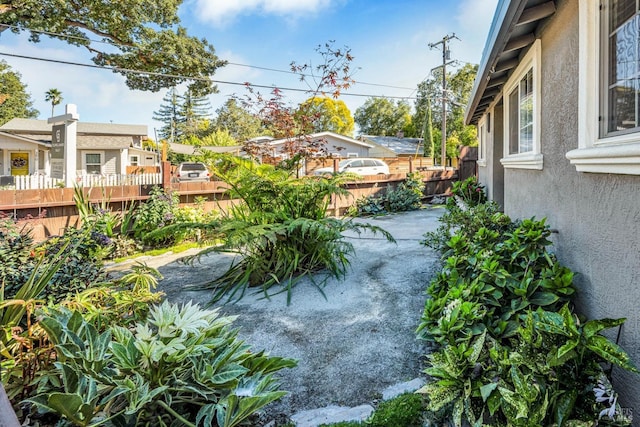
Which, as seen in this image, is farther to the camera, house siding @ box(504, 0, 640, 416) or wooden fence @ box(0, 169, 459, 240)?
wooden fence @ box(0, 169, 459, 240)

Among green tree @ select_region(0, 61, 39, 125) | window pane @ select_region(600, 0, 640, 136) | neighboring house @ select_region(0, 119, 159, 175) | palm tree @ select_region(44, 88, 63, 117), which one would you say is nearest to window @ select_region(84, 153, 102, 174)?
neighboring house @ select_region(0, 119, 159, 175)

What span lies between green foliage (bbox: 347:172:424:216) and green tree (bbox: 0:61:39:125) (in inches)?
1118

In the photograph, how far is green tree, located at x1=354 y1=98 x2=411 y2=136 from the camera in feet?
127

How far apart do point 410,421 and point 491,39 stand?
9.83ft

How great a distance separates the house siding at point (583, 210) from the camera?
1.69 metres

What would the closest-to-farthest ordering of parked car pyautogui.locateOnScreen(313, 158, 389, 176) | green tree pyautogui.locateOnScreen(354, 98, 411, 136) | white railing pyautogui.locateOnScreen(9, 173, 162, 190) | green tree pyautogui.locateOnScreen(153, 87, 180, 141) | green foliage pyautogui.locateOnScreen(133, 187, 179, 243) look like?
1. white railing pyautogui.locateOnScreen(9, 173, 162, 190)
2. green foliage pyautogui.locateOnScreen(133, 187, 179, 243)
3. parked car pyautogui.locateOnScreen(313, 158, 389, 176)
4. green tree pyautogui.locateOnScreen(354, 98, 411, 136)
5. green tree pyautogui.locateOnScreen(153, 87, 180, 141)

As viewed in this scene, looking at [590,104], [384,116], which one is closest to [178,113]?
[384,116]

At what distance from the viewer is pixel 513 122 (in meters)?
5.08

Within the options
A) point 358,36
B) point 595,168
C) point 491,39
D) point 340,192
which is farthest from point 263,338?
point 358,36

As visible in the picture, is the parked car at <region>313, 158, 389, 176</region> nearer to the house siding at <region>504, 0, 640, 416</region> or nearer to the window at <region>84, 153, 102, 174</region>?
the house siding at <region>504, 0, 640, 416</region>

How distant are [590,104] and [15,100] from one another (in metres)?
40.2

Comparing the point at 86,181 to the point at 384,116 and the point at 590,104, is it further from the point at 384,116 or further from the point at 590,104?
the point at 384,116

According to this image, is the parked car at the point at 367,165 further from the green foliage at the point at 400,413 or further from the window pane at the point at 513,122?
the green foliage at the point at 400,413

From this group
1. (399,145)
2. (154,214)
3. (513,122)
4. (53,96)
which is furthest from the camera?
(53,96)
